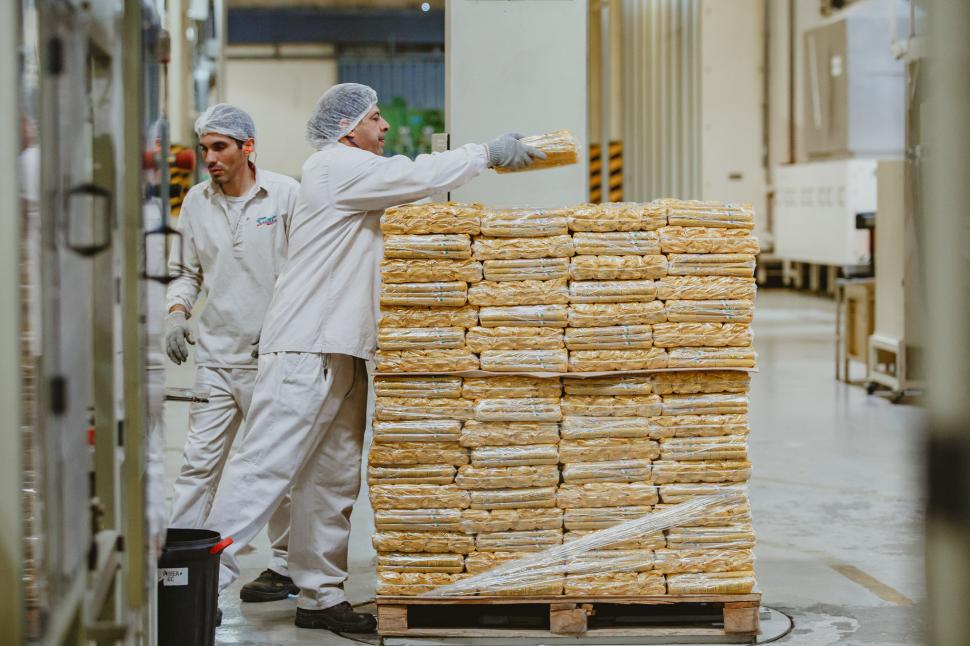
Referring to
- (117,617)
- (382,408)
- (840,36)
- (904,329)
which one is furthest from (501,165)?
(840,36)

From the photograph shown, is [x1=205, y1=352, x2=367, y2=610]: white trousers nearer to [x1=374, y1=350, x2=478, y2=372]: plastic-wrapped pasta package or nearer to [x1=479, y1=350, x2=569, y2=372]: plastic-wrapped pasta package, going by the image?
[x1=374, y1=350, x2=478, y2=372]: plastic-wrapped pasta package

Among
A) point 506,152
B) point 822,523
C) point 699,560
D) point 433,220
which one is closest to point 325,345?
point 433,220

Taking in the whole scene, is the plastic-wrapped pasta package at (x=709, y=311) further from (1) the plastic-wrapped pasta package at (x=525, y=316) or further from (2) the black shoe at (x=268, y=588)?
(2) the black shoe at (x=268, y=588)

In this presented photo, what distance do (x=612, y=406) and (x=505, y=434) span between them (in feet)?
1.23

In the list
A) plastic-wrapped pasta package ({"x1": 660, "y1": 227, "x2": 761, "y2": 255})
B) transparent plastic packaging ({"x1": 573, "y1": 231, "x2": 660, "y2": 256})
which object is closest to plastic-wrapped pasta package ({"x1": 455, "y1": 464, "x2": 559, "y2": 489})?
transparent plastic packaging ({"x1": 573, "y1": 231, "x2": 660, "y2": 256})

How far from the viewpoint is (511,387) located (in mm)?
4398

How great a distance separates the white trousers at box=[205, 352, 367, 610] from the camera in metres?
4.43

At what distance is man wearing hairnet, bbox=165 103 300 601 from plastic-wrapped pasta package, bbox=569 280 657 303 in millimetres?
1243

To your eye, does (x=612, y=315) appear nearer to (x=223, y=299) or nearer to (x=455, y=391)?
(x=455, y=391)

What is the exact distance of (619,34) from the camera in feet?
63.9

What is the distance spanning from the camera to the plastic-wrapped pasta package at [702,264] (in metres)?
4.40

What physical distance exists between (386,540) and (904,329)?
238 inches

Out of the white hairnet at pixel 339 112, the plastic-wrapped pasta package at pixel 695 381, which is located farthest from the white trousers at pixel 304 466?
the plastic-wrapped pasta package at pixel 695 381

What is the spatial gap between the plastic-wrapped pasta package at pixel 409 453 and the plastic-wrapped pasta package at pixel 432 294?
0.48 metres
